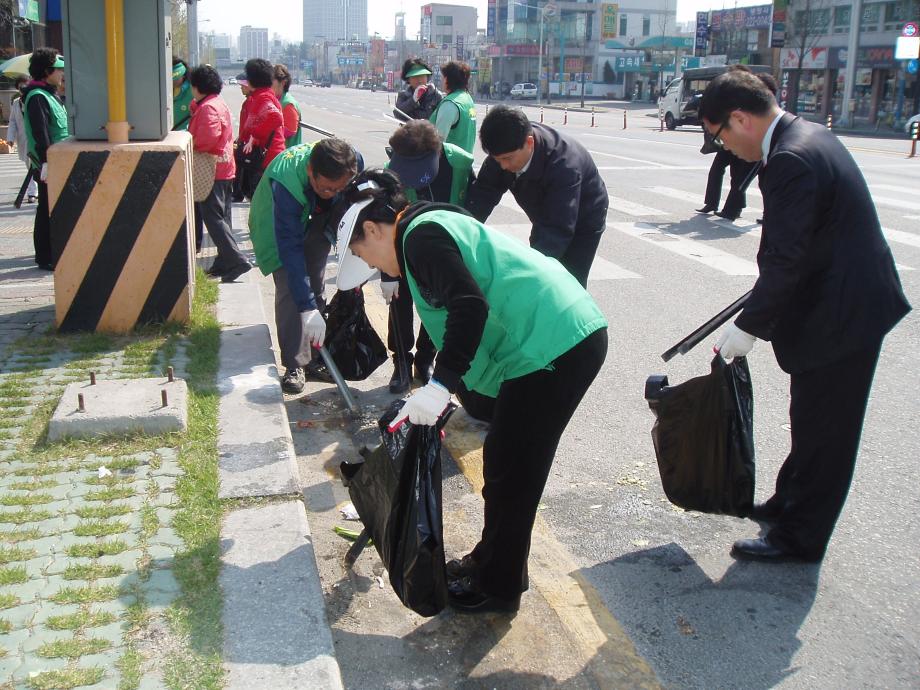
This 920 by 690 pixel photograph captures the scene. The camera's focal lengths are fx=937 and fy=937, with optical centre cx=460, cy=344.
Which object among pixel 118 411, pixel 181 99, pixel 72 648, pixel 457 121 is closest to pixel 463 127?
pixel 457 121

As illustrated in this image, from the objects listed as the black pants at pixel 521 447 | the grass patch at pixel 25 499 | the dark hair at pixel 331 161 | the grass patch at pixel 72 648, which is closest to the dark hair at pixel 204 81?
the dark hair at pixel 331 161

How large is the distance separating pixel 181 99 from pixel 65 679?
8036mm

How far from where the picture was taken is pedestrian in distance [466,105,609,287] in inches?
177

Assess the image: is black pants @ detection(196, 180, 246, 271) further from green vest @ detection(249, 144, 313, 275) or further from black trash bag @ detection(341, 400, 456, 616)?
black trash bag @ detection(341, 400, 456, 616)

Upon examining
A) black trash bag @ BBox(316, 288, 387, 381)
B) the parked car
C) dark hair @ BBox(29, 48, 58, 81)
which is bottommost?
black trash bag @ BBox(316, 288, 387, 381)

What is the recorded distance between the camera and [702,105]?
12.0ft

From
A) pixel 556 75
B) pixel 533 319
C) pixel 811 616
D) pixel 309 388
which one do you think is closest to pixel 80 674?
pixel 533 319

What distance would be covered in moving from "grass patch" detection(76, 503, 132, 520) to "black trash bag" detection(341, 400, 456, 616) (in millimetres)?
1184

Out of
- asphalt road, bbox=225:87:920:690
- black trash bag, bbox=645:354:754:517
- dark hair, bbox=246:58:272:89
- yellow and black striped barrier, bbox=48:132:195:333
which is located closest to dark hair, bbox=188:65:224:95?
dark hair, bbox=246:58:272:89

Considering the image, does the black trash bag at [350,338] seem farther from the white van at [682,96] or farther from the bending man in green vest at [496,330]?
the white van at [682,96]

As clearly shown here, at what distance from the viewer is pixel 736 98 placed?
3.55m

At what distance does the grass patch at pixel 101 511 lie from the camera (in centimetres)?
357

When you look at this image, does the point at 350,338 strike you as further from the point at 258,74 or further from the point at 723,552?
the point at 258,74

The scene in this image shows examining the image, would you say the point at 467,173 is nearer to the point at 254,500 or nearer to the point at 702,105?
the point at 702,105
